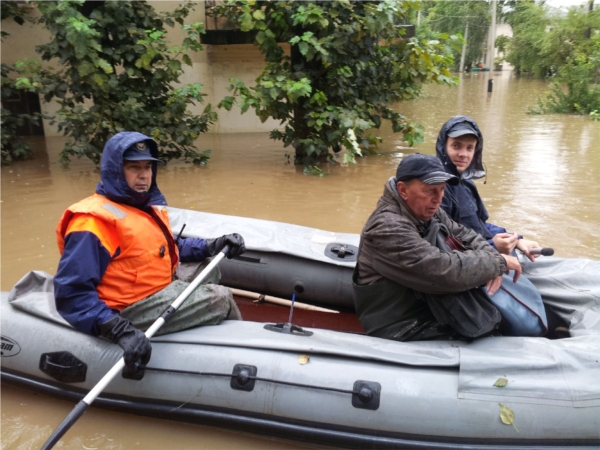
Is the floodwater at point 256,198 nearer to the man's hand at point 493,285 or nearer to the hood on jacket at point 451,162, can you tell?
the man's hand at point 493,285

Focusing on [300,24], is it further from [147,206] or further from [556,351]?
[556,351]

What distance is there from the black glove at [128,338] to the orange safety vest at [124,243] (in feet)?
0.59

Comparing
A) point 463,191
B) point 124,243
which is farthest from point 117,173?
point 463,191

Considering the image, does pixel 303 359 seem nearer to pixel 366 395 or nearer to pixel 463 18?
pixel 366 395

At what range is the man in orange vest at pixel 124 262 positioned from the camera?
2273 millimetres

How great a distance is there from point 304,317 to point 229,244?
0.70 m

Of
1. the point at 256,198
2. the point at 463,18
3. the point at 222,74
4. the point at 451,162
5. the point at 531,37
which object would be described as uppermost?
the point at 463,18

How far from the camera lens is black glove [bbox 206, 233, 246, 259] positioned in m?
3.03

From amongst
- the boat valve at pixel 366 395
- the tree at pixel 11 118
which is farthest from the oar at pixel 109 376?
the tree at pixel 11 118

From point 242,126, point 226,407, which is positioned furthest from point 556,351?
point 242,126

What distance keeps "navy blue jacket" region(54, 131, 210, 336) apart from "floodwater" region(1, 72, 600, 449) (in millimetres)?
754

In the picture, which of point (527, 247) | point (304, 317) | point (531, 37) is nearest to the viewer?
point (527, 247)

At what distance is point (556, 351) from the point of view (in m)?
2.27

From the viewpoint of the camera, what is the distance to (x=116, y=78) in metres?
7.29
